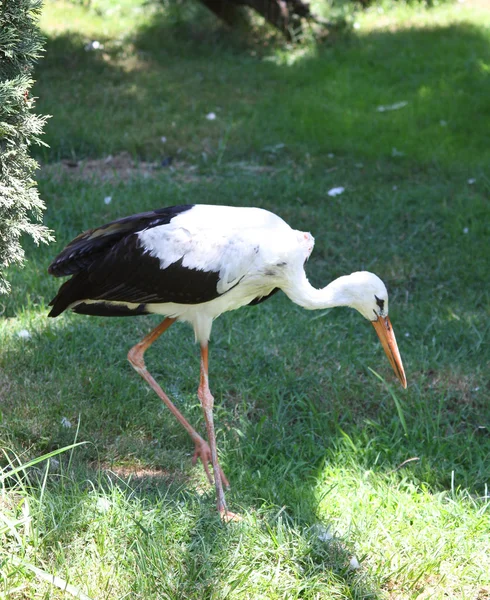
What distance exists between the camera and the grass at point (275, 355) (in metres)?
2.91

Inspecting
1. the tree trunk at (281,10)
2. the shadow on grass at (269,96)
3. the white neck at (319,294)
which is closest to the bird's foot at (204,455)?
the white neck at (319,294)

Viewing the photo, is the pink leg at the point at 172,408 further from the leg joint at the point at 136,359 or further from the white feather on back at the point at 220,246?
the white feather on back at the point at 220,246

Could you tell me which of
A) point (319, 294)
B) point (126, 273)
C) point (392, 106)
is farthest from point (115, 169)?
point (319, 294)

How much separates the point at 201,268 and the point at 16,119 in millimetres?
949

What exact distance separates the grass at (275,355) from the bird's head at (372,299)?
0.38 m

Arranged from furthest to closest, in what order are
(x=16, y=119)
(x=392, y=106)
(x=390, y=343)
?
(x=392, y=106)
(x=390, y=343)
(x=16, y=119)

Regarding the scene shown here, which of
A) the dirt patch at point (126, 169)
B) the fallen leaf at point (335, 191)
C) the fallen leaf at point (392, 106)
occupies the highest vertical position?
the fallen leaf at point (392, 106)

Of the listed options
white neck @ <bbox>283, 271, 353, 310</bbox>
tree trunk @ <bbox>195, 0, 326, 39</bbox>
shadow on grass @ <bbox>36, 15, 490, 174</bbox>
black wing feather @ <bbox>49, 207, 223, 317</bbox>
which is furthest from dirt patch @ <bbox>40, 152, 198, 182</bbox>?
white neck @ <bbox>283, 271, 353, 310</bbox>

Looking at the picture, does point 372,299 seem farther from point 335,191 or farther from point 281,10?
point 281,10

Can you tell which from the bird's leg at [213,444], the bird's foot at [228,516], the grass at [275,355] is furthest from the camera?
the bird's leg at [213,444]

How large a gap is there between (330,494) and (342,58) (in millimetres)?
6161

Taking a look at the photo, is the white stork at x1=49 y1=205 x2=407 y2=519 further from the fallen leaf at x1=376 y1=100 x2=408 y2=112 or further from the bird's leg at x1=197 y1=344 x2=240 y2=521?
the fallen leaf at x1=376 y1=100 x2=408 y2=112

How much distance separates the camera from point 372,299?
361cm

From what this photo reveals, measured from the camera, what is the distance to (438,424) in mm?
3984
